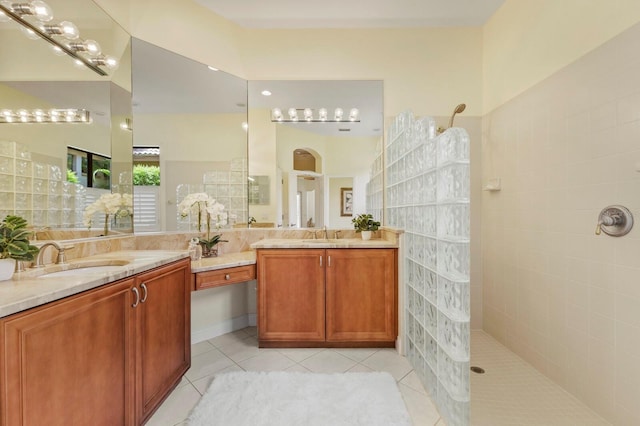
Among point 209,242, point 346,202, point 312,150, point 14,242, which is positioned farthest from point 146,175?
point 346,202

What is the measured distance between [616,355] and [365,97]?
2.62 m

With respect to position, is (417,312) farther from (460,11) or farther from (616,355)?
(460,11)

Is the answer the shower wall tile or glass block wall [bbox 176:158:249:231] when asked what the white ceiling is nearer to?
the shower wall tile

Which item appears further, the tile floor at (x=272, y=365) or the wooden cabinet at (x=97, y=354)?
the tile floor at (x=272, y=365)

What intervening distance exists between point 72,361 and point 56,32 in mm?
1973

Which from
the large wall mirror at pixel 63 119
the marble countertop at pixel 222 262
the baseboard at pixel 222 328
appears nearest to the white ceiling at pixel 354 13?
the large wall mirror at pixel 63 119

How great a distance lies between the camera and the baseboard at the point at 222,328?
2372 millimetres

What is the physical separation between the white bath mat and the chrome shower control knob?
5.11 feet

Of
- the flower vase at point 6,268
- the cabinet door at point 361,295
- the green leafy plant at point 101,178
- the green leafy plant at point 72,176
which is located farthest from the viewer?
the cabinet door at point 361,295

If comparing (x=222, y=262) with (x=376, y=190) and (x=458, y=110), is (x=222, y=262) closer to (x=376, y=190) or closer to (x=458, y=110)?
(x=376, y=190)

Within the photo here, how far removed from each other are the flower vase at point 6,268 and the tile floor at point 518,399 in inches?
96.1

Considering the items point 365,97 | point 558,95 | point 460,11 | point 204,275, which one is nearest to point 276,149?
point 365,97

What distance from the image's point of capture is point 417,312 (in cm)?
189

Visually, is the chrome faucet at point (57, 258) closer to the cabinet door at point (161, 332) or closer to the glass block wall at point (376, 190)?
the cabinet door at point (161, 332)
